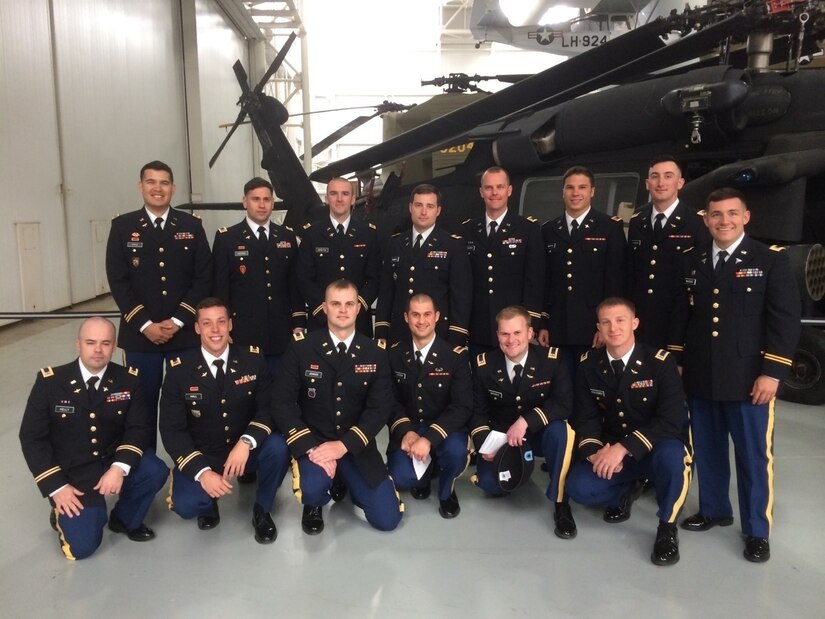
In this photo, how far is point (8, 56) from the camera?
277 inches

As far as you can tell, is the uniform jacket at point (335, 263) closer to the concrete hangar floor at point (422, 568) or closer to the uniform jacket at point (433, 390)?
the uniform jacket at point (433, 390)

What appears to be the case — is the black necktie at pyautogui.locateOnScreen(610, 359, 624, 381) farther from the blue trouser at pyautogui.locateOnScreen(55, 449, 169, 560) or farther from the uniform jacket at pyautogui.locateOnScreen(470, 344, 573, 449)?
the blue trouser at pyautogui.locateOnScreen(55, 449, 169, 560)

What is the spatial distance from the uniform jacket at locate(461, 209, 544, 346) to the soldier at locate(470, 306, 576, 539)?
443 millimetres

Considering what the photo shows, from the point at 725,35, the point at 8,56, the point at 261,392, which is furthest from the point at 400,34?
the point at 261,392

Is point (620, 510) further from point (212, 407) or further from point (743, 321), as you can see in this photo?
point (212, 407)

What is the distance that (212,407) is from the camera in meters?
2.84

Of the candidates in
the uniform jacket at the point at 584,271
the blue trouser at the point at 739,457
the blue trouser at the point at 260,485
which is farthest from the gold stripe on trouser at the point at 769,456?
the blue trouser at the point at 260,485

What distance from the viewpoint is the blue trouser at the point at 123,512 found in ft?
8.22

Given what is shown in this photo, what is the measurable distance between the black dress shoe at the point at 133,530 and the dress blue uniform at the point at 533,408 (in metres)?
1.44

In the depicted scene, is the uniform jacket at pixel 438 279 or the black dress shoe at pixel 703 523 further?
the uniform jacket at pixel 438 279

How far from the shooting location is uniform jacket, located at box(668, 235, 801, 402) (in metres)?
2.50

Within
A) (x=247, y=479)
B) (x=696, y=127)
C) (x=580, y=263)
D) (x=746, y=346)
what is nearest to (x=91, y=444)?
(x=247, y=479)

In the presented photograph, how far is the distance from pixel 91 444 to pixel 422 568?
4.72 feet

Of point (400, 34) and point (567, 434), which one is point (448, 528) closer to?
point (567, 434)
